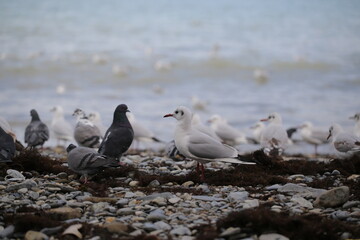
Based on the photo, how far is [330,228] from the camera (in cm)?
504

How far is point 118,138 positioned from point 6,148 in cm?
144

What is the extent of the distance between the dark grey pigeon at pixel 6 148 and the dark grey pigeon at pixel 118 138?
3.73 ft

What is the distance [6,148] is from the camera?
7.47m

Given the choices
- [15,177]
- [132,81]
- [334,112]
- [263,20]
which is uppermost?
[263,20]

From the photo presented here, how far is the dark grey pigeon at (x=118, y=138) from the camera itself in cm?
777

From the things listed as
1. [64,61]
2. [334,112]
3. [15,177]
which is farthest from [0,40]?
[15,177]

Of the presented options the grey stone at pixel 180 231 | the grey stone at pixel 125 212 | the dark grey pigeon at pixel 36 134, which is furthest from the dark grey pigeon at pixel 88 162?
the dark grey pigeon at pixel 36 134

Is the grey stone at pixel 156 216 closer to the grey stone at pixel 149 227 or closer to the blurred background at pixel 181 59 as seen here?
the grey stone at pixel 149 227

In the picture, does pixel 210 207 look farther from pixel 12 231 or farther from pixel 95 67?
pixel 95 67

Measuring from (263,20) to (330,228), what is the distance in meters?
34.1

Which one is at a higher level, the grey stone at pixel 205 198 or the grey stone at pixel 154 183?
the grey stone at pixel 154 183

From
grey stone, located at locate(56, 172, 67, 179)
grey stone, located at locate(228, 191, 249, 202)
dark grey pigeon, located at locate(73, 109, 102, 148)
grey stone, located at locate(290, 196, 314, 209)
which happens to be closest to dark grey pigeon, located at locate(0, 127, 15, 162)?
grey stone, located at locate(56, 172, 67, 179)

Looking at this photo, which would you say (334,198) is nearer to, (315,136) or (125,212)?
(125,212)

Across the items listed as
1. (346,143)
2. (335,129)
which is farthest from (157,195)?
(335,129)
